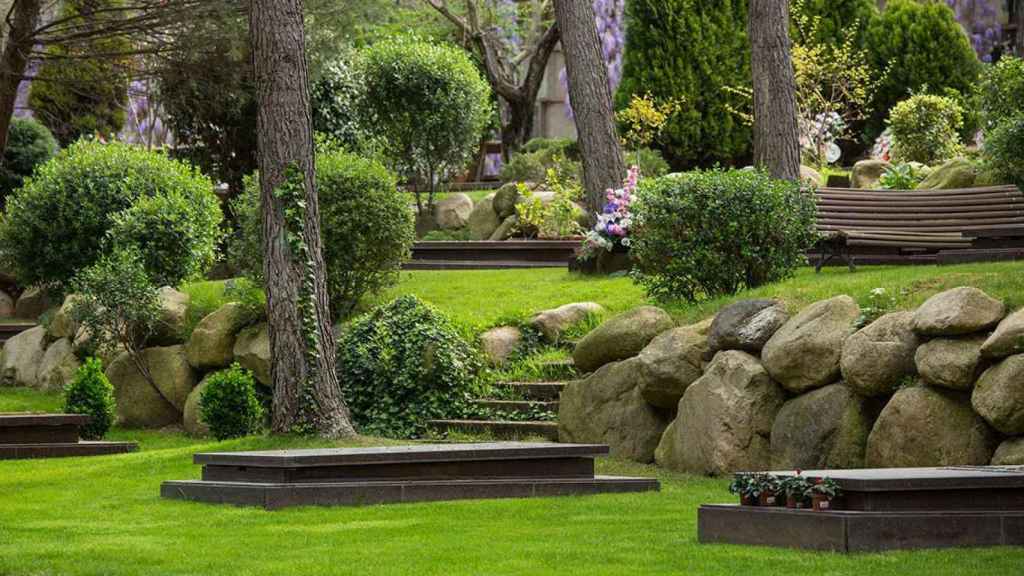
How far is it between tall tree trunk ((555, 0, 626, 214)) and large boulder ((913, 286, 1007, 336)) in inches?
410

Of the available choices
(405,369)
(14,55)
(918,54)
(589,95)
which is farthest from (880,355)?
(918,54)

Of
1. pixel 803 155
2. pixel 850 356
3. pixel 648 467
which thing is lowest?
pixel 648 467

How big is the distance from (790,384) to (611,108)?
9.99m

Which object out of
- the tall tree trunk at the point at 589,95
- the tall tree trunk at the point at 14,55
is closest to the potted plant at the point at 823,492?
the tall tree trunk at the point at 14,55

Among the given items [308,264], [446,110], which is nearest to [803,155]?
[446,110]

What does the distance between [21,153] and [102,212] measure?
23.9 ft

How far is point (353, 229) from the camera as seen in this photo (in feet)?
60.2

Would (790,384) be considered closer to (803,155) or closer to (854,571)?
(854,571)

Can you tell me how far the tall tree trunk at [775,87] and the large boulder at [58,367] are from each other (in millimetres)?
9102

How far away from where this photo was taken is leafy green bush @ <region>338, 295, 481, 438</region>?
1648 cm

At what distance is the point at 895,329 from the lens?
12039mm

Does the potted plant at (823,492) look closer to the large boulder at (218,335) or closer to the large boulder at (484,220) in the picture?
the large boulder at (218,335)

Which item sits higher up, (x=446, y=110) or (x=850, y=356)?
(x=446, y=110)

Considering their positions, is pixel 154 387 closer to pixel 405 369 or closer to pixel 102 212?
pixel 102 212
